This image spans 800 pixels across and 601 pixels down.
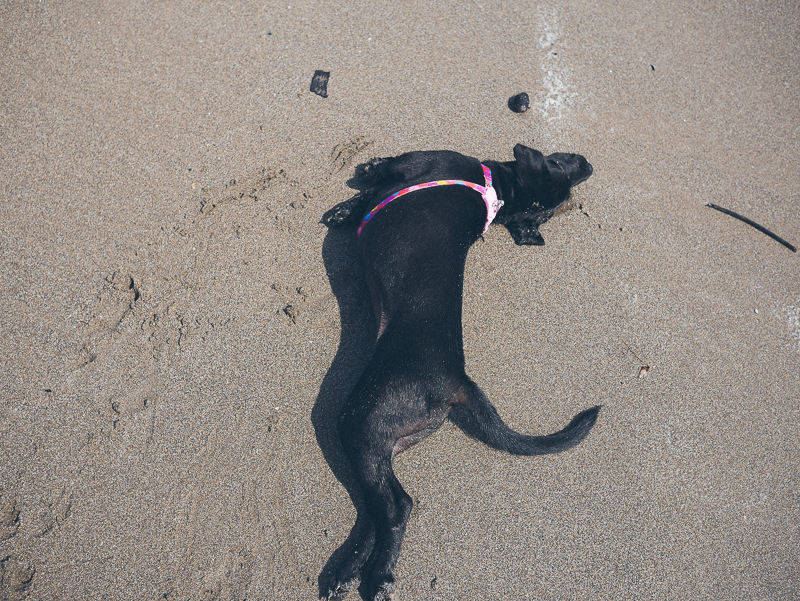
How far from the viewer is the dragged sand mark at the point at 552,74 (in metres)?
3.42

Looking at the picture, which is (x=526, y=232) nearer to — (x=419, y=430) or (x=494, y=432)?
(x=494, y=432)

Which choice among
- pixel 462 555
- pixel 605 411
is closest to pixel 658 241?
pixel 605 411

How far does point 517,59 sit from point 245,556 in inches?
152

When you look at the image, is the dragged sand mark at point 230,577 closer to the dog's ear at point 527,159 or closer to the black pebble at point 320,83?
the dog's ear at point 527,159

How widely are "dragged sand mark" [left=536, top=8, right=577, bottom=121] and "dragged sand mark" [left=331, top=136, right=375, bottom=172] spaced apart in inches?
55.0

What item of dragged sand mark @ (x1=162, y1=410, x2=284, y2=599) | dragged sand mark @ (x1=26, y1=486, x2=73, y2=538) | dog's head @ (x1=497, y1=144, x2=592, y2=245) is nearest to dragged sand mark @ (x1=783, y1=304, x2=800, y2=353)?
dog's head @ (x1=497, y1=144, x2=592, y2=245)

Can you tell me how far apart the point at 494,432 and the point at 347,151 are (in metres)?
2.10

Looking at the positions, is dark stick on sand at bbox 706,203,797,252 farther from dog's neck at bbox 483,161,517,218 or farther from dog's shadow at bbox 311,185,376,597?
dog's shadow at bbox 311,185,376,597

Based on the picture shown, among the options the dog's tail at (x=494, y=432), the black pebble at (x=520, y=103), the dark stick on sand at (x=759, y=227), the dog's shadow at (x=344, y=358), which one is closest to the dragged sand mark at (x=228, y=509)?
the dog's shadow at (x=344, y=358)

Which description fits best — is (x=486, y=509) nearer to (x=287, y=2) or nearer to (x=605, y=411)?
(x=605, y=411)

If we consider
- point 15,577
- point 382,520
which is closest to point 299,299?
point 382,520

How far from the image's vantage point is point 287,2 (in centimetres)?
337

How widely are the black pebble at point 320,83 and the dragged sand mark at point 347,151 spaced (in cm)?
42

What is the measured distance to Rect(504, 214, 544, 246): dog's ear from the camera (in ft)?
9.92
